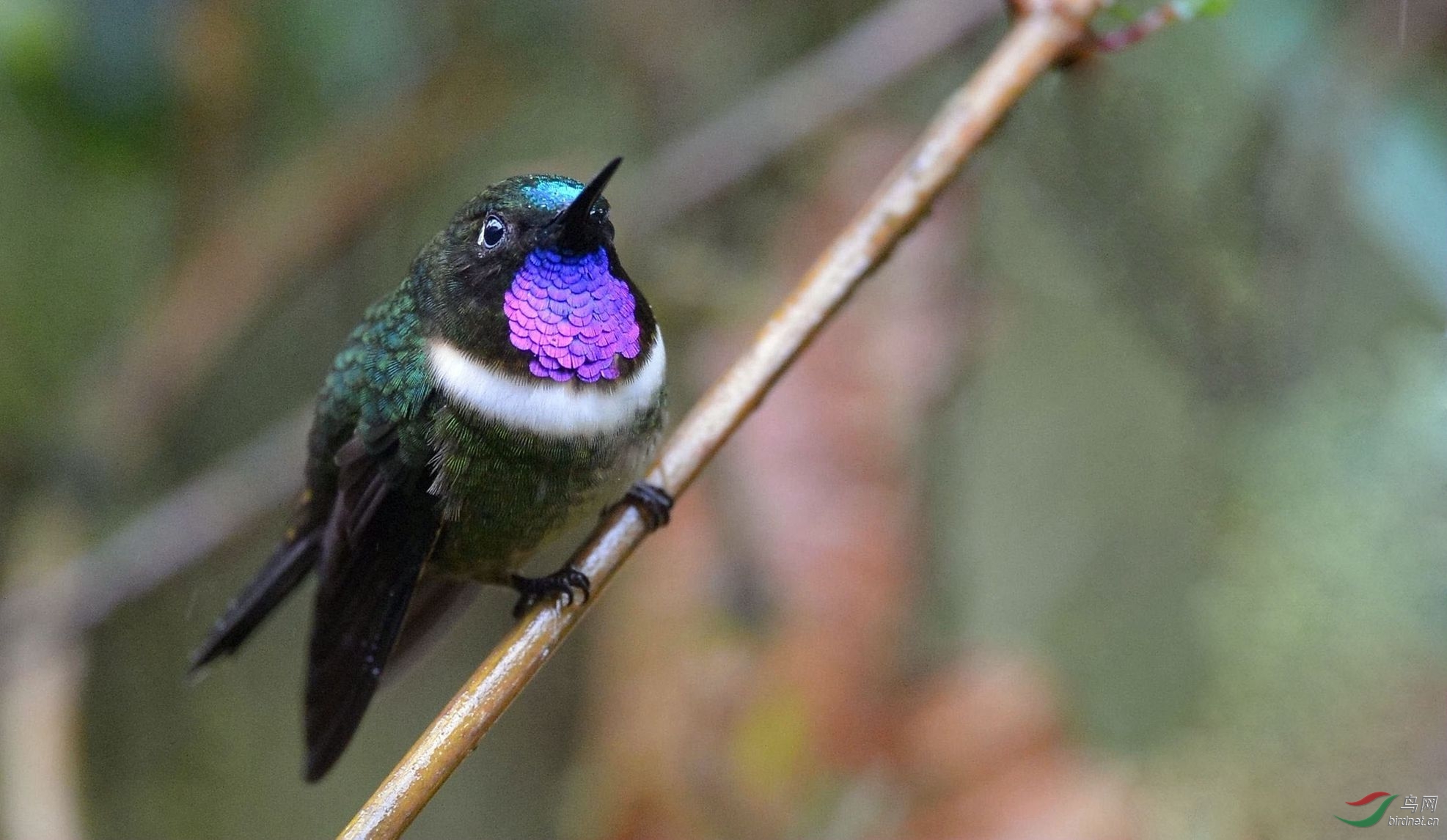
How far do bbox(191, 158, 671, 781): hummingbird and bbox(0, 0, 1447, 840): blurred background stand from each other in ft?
2.39

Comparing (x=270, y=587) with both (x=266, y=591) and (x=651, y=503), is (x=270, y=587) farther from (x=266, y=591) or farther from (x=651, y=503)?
(x=651, y=503)

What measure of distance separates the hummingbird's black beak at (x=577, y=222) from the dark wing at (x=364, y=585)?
0.41 metres

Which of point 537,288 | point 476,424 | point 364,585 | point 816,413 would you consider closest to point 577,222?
point 537,288

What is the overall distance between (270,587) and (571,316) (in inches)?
28.8

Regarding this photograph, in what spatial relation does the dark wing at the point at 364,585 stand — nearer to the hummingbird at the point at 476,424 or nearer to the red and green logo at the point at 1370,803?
the hummingbird at the point at 476,424

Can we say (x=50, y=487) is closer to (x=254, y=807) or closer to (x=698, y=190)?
(x=254, y=807)

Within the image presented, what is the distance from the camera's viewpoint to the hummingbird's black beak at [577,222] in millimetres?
1254

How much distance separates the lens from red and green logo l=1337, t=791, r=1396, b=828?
151 cm

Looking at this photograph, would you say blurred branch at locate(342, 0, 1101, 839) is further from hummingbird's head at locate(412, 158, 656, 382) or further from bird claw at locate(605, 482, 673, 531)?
hummingbird's head at locate(412, 158, 656, 382)

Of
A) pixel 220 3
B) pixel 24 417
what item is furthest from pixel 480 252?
pixel 24 417

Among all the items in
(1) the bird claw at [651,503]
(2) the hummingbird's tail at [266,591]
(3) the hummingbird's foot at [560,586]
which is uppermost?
(1) the bird claw at [651,503]

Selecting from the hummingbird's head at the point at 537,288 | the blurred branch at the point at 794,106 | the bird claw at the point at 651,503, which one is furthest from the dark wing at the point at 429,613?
the blurred branch at the point at 794,106

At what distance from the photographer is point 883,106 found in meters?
3.20

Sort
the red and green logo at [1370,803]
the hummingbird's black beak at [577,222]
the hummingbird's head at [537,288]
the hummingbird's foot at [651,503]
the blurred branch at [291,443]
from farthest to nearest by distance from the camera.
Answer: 1. the blurred branch at [291,443]
2. the hummingbird's foot at [651,503]
3. the red and green logo at [1370,803]
4. the hummingbird's head at [537,288]
5. the hummingbird's black beak at [577,222]
